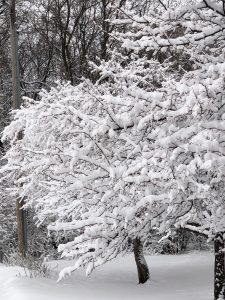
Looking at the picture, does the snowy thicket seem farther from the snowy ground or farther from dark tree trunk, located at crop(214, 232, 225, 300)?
the snowy ground

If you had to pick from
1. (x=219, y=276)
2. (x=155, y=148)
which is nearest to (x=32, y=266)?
(x=219, y=276)

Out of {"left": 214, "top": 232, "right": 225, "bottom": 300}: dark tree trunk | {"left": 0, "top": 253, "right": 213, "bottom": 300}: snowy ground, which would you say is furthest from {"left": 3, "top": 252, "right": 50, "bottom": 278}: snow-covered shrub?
{"left": 214, "top": 232, "right": 225, "bottom": 300}: dark tree trunk

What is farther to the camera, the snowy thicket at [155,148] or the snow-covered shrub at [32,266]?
the snow-covered shrub at [32,266]

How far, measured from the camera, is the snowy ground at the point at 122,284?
7492mm

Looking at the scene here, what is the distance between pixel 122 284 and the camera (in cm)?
1050

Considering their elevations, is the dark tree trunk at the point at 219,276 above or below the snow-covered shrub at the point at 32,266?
above

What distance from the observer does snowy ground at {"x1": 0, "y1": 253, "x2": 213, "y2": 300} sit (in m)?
7.49

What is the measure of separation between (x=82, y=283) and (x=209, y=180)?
5.60 metres

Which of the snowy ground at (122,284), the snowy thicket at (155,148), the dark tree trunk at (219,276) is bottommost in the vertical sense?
the snowy ground at (122,284)

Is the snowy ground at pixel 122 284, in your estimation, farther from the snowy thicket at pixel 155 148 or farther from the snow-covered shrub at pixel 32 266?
the snowy thicket at pixel 155 148

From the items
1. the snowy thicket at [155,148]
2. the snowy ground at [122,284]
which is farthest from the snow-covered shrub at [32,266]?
the snowy thicket at [155,148]

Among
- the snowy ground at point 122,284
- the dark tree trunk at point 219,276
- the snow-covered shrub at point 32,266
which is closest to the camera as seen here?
the dark tree trunk at point 219,276

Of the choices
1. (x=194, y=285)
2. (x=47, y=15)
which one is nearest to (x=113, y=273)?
(x=194, y=285)

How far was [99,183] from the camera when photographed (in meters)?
4.77
